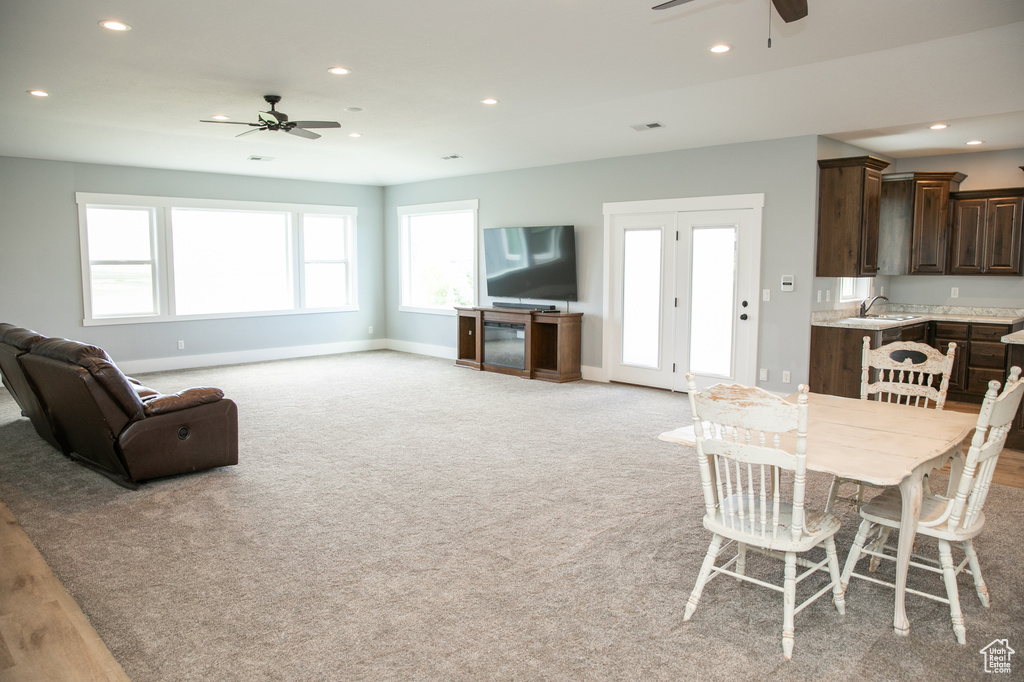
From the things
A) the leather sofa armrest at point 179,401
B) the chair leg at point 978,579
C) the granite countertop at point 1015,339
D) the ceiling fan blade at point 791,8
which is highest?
the ceiling fan blade at point 791,8

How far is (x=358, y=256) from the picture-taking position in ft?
34.9

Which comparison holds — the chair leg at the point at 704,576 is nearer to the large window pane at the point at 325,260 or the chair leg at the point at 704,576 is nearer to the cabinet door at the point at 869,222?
the cabinet door at the point at 869,222

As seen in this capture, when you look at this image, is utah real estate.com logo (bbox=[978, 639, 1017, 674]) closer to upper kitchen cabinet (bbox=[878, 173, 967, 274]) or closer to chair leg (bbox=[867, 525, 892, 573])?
chair leg (bbox=[867, 525, 892, 573])

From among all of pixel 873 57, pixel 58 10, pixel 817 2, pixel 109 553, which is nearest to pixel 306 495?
pixel 109 553

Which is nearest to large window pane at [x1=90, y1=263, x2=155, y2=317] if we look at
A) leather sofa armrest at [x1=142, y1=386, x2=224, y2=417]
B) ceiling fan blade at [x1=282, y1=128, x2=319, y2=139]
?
ceiling fan blade at [x1=282, y1=128, x2=319, y2=139]

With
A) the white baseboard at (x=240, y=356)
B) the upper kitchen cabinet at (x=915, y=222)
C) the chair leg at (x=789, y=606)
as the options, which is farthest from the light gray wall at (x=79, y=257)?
the chair leg at (x=789, y=606)

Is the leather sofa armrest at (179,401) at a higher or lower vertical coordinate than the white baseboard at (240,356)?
higher

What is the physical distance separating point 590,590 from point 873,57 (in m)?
3.58

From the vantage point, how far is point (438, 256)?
33.5ft

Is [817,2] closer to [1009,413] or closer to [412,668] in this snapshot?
[1009,413]

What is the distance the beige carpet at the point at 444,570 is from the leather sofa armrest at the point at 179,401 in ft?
1.65

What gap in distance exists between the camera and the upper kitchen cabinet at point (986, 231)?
689 cm

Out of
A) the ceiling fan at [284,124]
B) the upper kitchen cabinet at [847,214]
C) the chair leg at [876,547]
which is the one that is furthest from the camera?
the upper kitchen cabinet at [847,214]

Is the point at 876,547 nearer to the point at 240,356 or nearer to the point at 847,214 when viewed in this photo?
the point at 847,214
